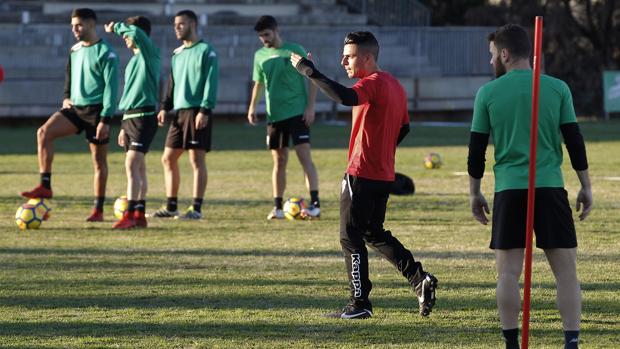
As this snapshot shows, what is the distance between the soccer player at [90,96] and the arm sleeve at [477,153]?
22.8ft

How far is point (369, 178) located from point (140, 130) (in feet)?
17.8

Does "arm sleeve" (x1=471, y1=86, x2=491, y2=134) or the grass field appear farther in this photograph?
the grass field

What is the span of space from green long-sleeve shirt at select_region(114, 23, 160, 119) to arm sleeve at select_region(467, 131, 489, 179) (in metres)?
6.90

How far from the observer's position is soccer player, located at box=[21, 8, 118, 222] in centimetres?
1351

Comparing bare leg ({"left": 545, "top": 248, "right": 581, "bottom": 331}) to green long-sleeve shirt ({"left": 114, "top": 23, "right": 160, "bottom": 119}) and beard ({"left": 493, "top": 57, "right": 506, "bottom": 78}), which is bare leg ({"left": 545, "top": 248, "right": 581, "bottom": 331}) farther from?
green long-sleeve shirt ({"left": 114, "top": 23, "right": 160, "bottom": 119})

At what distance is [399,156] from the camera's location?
76.3 ft

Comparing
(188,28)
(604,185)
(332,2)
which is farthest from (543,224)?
(332,2)

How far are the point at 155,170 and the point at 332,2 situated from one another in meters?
23.6

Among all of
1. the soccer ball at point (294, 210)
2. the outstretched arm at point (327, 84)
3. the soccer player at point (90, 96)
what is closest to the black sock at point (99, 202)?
the soccer player at point (90, 96)

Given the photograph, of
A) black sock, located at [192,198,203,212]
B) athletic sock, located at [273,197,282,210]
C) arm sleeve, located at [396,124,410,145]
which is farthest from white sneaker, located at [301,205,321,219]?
arm sleeve, located at [396,124,410,145]

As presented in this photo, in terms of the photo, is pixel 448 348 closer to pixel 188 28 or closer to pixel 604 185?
pixel 188 28

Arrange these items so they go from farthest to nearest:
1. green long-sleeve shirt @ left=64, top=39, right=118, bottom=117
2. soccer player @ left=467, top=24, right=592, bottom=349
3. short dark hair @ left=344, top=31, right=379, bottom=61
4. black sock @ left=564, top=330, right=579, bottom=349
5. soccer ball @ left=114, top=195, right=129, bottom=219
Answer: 1. soccer ball @ left=114, top=195, right=129, bottom=219
2. green long-sleeve shirt @ left=64, top=39, right=118, bottom=117
3. short dark hair @ left=344, top=31, right=379, bottom=61
4. black sock @ left=564, top=330, right=579, bottom=349
5. soccer player @ left=467, top=24, right=592, bottom=349

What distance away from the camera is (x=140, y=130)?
13445mm

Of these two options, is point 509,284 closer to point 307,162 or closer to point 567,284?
point 567,284
